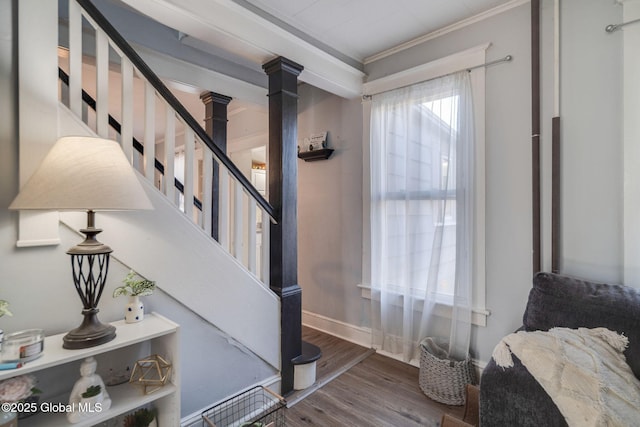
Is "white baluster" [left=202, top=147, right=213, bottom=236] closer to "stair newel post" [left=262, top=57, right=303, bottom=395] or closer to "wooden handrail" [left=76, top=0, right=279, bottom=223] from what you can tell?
"wooden handrail" [left=76, top=0, right=279, bottom=223]

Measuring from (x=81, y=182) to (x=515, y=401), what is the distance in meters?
1.84

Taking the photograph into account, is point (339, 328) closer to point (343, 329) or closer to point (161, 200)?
point (343, 329)

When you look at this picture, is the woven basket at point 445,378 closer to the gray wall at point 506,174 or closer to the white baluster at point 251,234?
the gray wall at point 506,174

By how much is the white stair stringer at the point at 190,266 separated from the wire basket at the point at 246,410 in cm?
20

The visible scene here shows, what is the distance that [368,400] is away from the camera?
2041 mm

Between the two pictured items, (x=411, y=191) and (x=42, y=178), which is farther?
(x=411, y=191)

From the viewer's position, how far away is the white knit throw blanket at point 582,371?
1.09m

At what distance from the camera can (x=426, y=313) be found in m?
2.36

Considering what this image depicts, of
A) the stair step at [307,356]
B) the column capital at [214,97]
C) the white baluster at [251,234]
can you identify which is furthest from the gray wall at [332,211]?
the white baluster at [251,234]

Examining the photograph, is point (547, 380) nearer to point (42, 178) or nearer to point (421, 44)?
point (42, 178)

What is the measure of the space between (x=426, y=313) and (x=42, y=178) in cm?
236

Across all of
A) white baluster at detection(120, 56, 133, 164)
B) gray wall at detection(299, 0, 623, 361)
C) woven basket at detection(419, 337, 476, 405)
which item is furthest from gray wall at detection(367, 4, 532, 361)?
white baluster at detection(120, 56, 133, 164)

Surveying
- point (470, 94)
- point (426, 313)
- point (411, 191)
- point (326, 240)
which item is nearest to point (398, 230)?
point (411, 191)

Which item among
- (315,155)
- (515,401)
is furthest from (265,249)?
(515,401)
